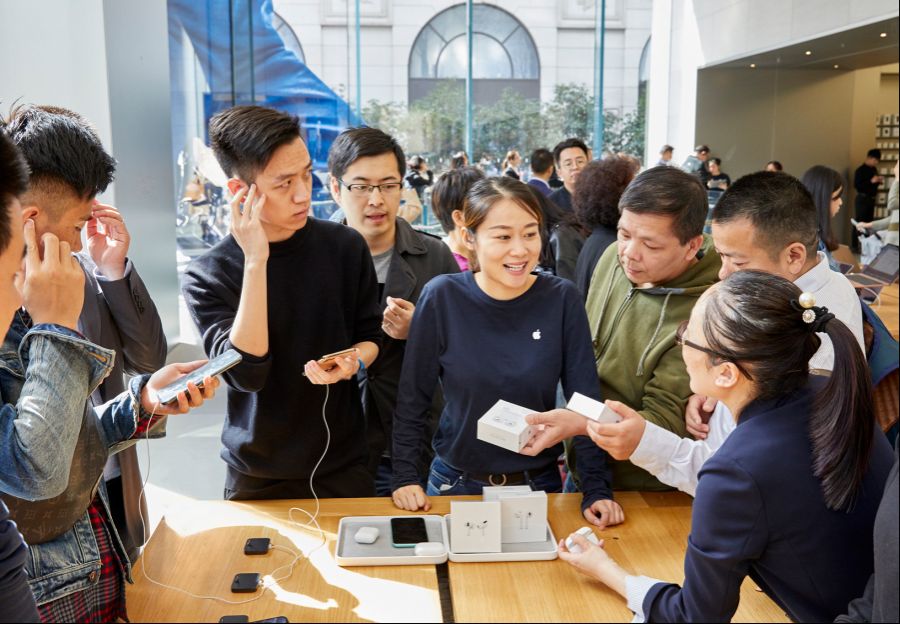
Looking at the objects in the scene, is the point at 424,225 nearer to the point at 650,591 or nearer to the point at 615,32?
the point at 615,32

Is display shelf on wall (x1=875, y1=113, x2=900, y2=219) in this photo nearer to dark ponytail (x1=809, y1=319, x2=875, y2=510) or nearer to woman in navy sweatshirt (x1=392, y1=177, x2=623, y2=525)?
woman in navy sweatshirt (x1=392, y1=177, x2=623, y2=525)

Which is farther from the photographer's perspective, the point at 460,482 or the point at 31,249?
the point at 460,482

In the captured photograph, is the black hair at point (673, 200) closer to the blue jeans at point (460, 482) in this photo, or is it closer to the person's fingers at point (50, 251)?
the blue jeans at point (460, 482)

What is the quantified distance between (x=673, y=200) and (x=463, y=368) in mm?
710

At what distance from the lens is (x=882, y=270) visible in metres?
5.40

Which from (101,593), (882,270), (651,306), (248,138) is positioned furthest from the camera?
(882,270)

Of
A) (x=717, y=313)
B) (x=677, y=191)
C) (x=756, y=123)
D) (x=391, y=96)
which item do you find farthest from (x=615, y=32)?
(x=717, y=313)

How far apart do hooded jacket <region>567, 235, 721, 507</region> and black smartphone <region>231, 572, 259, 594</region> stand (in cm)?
78

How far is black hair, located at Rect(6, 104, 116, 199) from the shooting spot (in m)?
1.58

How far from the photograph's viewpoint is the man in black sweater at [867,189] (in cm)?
625

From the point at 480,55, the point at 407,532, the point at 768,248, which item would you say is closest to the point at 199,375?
the point at 407,532

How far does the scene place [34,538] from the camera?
138cm

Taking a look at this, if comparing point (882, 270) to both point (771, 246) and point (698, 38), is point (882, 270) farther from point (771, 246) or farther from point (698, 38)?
point (698, 38)

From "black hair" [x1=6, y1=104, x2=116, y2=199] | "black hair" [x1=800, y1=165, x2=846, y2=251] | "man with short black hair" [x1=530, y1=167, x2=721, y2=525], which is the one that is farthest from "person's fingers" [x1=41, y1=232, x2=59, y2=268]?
"black hair" [x1=800, y1=165, x2=846, y2=251]
